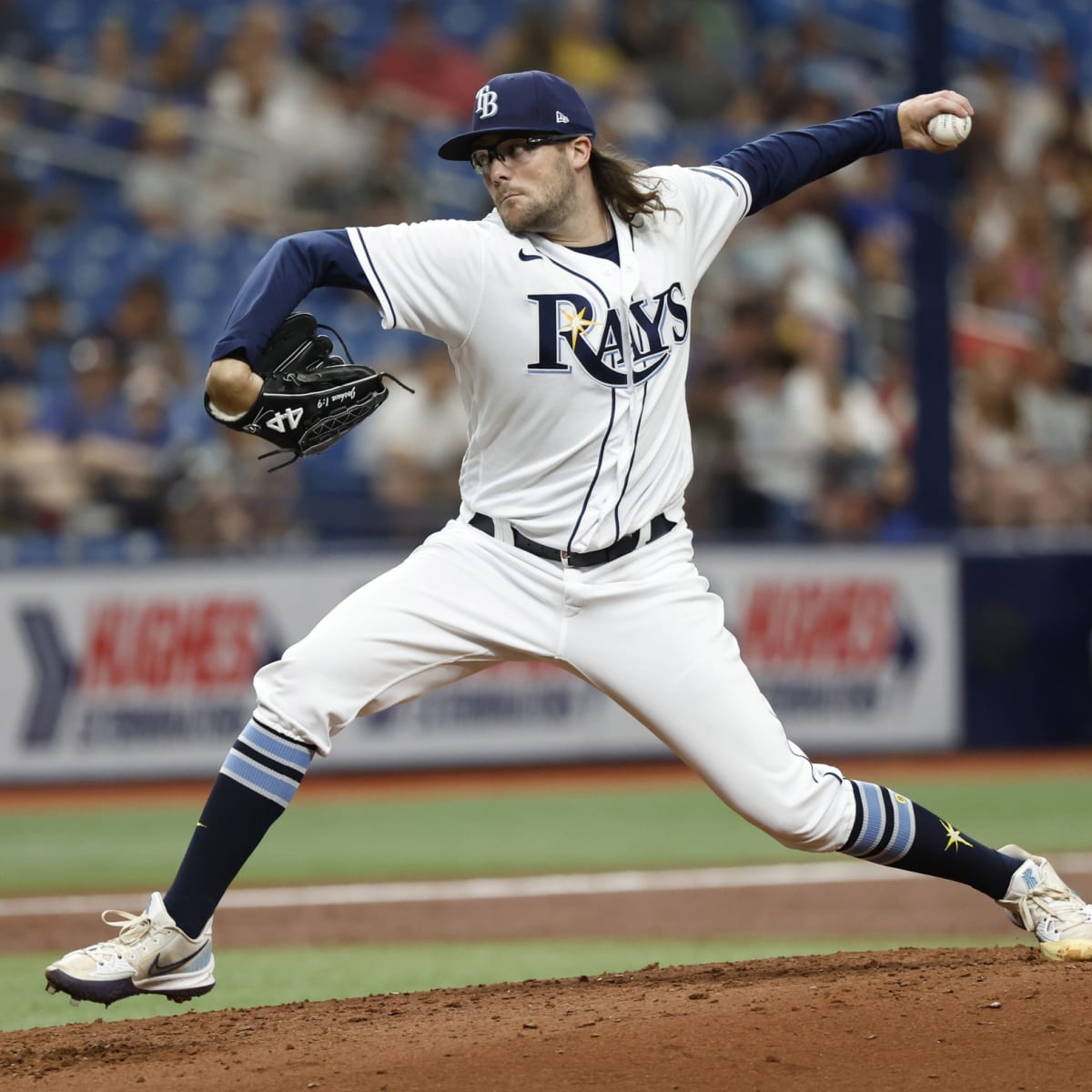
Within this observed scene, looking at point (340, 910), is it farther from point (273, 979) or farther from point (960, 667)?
point (960, 667)

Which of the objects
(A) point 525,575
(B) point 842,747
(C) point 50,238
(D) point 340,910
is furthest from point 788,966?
(C) point 50,238

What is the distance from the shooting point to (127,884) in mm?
7277

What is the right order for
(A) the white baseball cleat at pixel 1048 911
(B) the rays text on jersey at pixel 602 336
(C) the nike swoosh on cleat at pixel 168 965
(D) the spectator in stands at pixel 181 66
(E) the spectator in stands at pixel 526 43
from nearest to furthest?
(C) the nike swoosh on cleat at pixel 168 965 → (B) the rays text on jersey at pixel 602 336 → (A) the white baseball cleat at pixel 1048 911 → (D) the spectator in stands at pixel 181 66 → (E) the spectator in stands at pixel 526 43

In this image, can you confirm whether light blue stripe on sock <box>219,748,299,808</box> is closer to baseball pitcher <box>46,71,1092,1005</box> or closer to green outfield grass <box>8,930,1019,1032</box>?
baseball pitcher <box>46,71,1092,1005</box>

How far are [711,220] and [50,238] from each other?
824cm

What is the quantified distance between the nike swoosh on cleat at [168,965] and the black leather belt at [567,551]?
1121mm

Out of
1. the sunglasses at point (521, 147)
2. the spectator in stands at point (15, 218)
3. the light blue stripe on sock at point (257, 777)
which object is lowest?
the light blue stripe on sock at point (257, 777)

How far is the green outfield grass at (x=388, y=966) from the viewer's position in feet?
17.1

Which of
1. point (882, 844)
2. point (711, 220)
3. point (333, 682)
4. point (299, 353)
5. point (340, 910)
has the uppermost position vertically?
point (711, 220)

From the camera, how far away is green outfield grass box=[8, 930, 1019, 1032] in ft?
17.1

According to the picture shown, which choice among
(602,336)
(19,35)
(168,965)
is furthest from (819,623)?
(168,965)

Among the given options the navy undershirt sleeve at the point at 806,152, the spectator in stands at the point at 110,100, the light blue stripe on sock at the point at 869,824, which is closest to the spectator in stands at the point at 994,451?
the spectator in stands at the point at 110,100

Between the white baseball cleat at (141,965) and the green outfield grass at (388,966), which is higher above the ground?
the white baseball cleat at (141,965)

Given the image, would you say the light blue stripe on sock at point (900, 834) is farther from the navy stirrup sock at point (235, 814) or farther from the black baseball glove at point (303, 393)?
the black baseball glove at point (303, 393)
